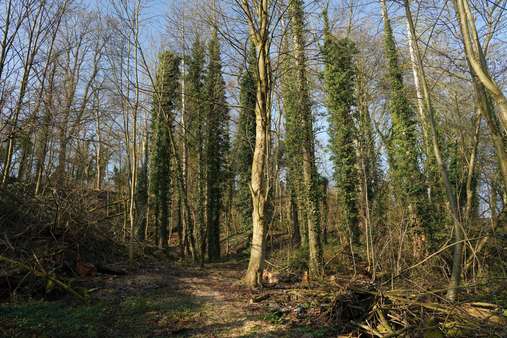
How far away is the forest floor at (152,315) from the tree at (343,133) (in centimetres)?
1011

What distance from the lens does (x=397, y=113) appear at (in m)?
16.8

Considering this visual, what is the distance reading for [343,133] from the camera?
16.0m

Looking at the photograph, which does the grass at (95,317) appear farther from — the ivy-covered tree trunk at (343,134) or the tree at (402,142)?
the ivy-covered tree trunk at (343,134)

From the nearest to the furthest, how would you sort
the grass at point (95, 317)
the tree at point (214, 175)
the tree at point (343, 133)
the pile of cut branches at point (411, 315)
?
1. the pile of cut branches at point (411, 315)
2. the grass at point (95, 317)
3. the tree at point (343, 133)
4. the tree at point (214, 175)

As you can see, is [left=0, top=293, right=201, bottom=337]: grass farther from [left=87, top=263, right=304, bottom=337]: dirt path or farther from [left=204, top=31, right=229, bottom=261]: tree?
[left=204, top=31, right=229, bottom=261]: tree

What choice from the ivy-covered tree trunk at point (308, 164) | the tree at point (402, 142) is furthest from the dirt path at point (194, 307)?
the tree at point (402, 142)

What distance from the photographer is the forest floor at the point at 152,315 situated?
4082 millimetres

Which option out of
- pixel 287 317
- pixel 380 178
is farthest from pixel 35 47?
pixel 380 178

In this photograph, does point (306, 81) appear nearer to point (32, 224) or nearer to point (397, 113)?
point (397, 113)

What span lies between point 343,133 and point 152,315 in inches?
519

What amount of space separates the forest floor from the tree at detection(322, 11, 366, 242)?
10113 mm

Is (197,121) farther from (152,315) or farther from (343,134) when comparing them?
(152,315)

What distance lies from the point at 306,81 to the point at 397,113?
6924 millimetres

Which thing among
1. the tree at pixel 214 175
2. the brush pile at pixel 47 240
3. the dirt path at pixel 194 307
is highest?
the tree at pixel 214 175
